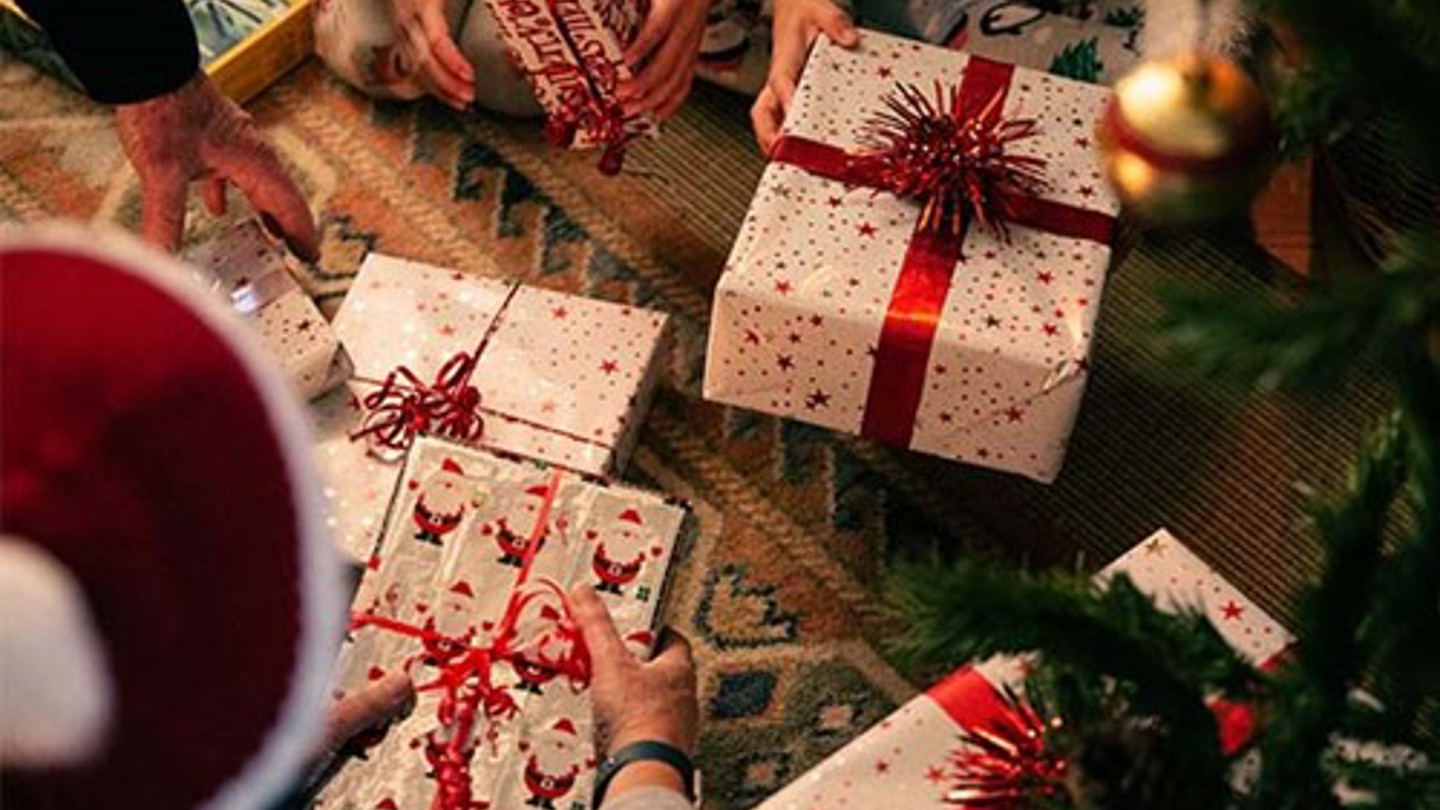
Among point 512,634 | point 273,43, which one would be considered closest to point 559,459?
point 512,634

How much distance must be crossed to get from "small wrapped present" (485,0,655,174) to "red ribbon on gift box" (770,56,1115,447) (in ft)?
0.70

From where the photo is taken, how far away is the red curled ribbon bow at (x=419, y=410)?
1858 millimetres

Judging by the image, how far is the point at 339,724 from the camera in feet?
5.06

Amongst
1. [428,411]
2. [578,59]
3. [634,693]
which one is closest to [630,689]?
[634,693]

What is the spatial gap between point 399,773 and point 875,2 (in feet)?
3.43

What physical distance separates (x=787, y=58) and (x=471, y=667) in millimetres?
761

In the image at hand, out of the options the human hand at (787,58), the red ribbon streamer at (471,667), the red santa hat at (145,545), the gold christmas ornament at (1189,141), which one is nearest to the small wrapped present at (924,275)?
the human hand at (787,58)

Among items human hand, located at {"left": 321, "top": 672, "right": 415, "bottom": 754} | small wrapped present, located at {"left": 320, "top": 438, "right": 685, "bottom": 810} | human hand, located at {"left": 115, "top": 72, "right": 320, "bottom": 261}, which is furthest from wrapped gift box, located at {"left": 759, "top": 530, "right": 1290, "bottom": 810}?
human hand, located at {"left": 115, "top": 72, "right": 320, "bottom": 261}

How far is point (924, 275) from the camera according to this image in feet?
5.73

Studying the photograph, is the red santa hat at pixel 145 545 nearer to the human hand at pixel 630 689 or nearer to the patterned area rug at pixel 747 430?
the human hand at pixel 630 689

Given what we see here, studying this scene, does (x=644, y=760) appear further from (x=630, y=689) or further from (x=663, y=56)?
(x=663, y=56)

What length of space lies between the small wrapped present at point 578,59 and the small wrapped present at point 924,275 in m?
0.21

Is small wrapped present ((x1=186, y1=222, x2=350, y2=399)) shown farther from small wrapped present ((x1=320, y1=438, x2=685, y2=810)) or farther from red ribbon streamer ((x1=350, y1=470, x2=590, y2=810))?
red ribbon streamer ((x1=350, y1=470, x2=590, y2=810))

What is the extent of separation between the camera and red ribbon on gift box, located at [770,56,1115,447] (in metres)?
1.72
